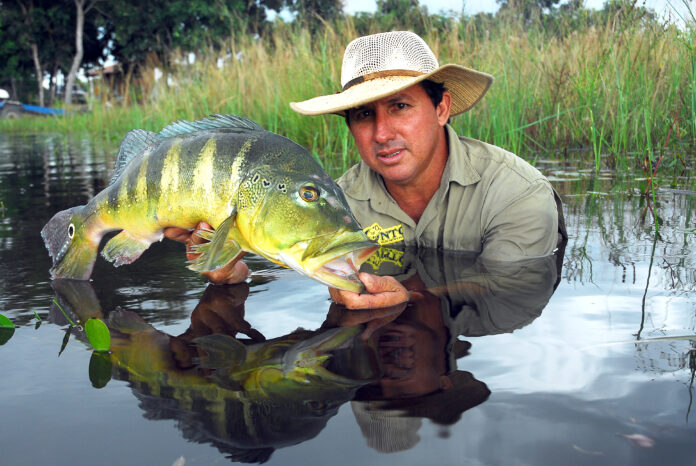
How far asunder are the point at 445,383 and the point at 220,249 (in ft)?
3.42

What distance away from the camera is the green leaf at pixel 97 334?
241 cm

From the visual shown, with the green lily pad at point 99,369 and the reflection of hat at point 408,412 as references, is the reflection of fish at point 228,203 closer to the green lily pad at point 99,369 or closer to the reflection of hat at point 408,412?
the green lily pad at point 99,369

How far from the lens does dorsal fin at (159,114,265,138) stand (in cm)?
290

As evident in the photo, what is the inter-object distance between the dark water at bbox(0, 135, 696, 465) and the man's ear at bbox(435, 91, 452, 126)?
3.18 ft

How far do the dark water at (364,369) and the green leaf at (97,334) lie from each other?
0.14 feet

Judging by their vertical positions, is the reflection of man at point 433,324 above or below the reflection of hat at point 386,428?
above

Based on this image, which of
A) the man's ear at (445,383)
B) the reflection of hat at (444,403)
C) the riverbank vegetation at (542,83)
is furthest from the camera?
the riverbank vegetation at (542,83)

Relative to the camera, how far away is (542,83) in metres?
7.98

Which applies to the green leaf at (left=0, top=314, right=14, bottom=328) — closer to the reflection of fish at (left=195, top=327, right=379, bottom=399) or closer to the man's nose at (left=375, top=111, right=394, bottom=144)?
the reflection of fish at (left=195, top=327, right=379, bottom=399)

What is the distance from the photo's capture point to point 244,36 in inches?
441

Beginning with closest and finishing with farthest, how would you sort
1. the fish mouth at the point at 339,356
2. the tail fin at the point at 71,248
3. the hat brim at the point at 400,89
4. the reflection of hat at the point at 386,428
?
the reflection of hat at the point at 386,428 < the fish mouth at the point at 339,356 < the tail fin at the point at 71,248 < the hat brim at the point at 400,89

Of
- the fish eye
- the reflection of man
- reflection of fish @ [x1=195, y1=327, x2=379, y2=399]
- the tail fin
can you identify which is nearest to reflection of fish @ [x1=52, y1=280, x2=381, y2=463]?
reflection of fish @ [x1=195, y1=327, x2=379, y2=399]

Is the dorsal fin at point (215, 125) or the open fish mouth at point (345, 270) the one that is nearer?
the open fish mouth at point (345, 270)

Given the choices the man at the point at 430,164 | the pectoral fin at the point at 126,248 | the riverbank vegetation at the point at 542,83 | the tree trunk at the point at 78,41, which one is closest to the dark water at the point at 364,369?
the pectoral fin at the point at 126,248
